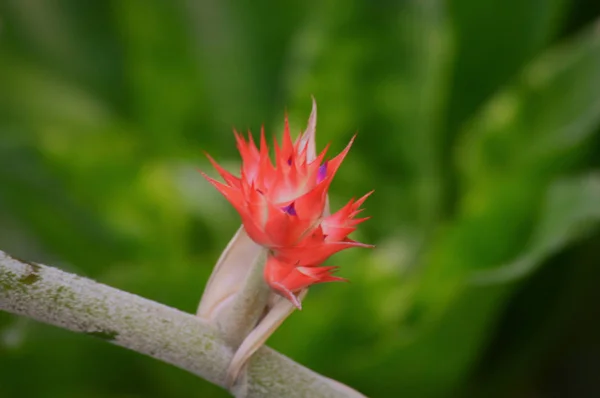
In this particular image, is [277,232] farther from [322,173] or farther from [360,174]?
[360,174]

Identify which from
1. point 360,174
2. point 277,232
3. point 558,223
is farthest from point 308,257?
point 360,174

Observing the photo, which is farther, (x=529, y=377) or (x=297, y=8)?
(x=297, y=8)

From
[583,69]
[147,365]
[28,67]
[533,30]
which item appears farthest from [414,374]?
[28,67]

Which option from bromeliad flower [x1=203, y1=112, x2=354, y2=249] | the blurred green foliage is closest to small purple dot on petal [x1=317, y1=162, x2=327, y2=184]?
bromeliad flower [x1=203, y1=112, x2=354, y2=249]

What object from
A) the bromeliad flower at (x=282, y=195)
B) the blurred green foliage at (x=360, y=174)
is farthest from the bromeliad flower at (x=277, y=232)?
the blurred green foliage at (x=360, y=174)

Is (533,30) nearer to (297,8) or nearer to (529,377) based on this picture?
(297,8)

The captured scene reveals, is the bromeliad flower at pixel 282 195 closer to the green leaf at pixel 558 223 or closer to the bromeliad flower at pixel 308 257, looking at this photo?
the bromeliad flower at pixel 308 257
